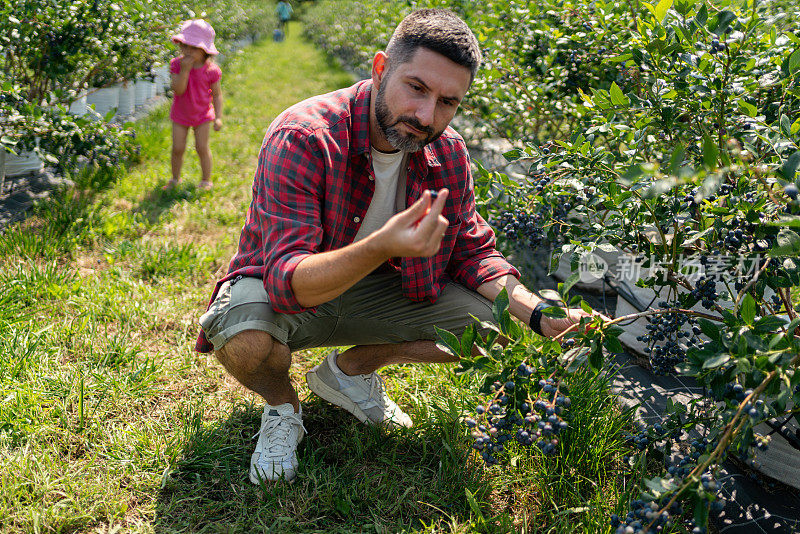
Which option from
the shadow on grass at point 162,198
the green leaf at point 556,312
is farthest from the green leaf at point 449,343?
the shadow on grass at point 162,198

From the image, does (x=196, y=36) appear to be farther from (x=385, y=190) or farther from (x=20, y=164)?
(x=385, y=190)

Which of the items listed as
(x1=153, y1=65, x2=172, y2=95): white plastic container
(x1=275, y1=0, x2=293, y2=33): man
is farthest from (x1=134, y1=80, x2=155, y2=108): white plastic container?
(x1=275, y1=0, x2=293, y2=33): man

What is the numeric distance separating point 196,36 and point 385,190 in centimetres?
296

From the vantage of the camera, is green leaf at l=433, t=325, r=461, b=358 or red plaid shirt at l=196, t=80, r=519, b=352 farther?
red plaid shirt at l=196, t=80, r=519, b=352

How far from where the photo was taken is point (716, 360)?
137 centimetres

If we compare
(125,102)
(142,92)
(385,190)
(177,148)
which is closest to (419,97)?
(385,190)

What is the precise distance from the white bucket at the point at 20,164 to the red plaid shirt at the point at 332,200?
296 cm

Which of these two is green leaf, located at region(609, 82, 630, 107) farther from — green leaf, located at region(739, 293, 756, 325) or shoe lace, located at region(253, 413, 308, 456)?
shoe lace, located at region(253, 413, 308, 456)

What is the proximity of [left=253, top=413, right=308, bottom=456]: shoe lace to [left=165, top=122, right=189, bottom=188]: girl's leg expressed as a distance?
2854 mm

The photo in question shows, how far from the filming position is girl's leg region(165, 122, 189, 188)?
4.41m

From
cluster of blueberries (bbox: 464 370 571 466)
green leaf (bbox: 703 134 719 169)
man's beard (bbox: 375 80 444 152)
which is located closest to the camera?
green leaf (bbox: 703 134 719 169)

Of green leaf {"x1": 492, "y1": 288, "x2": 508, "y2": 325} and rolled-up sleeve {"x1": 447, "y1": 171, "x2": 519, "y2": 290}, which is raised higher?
green leaf {"x1": 492, "y1": 288, "x2": 508, "y2": 325}

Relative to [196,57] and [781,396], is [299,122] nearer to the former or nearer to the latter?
[781,396]

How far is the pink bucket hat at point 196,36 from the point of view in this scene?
4.33 meters
